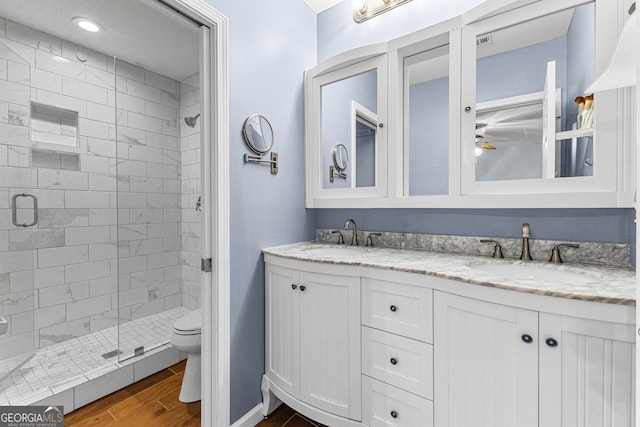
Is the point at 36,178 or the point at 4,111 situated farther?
the point at 36,178

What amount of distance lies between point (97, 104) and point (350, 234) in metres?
2.41

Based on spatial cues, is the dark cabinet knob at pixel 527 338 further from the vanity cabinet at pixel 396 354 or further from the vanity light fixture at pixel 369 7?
the vanity light fixture at pixel 369 7

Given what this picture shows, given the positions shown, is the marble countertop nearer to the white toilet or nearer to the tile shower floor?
the white toilet

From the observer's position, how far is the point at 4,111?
1.83m

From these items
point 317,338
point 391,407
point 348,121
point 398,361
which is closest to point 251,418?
point 317,338

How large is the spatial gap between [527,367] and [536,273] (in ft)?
1.70

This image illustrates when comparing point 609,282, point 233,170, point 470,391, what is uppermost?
point 233,170

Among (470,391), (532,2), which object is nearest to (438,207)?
(470,391)

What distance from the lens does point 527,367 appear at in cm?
89

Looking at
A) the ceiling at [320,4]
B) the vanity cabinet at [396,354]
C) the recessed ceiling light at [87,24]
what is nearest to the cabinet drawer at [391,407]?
the vanity cabinet at [396,354]

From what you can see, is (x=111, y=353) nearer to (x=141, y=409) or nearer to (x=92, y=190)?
(x=141, y=409)

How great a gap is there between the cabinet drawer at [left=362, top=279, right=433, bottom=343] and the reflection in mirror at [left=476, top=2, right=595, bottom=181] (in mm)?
729

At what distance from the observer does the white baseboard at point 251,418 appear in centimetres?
150

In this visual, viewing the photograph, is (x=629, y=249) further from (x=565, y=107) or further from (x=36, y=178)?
(x=36, y=178)
